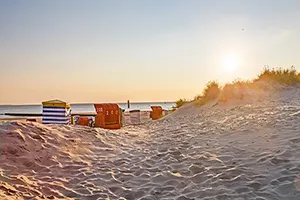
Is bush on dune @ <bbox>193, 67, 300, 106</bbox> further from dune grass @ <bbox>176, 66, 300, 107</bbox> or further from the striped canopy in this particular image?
the striped canopy

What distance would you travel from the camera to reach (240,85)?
14.3 m

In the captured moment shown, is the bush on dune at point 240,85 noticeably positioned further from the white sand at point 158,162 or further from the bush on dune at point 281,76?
the white sand at point 158,162

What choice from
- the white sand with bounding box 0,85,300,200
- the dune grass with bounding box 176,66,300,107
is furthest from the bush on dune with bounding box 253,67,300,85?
the white sand with bounding box 0,85,300,200

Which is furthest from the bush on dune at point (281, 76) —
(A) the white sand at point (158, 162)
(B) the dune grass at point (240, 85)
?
(A) the white sand at point (158, 162)

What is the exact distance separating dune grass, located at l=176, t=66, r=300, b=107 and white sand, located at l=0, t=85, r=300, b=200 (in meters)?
5.12

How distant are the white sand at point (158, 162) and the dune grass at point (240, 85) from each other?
512 cm

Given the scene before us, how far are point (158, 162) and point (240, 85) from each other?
30.6 ft

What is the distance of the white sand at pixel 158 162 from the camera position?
14.3ft

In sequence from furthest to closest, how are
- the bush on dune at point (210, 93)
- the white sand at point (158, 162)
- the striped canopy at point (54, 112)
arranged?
the bush on dune at point (210, 93), the striped canopy at point (54, 112), the white sand at point (158, 162)

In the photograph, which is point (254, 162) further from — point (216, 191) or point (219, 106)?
point (219, 106)

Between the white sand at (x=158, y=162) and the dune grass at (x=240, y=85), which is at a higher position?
the dune grass at (x=240, y=85)

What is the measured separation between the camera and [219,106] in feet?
42.1

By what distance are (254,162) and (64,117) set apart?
840cm

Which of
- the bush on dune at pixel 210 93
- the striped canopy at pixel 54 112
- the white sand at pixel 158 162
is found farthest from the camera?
the bush on dune at pixel 210 93
